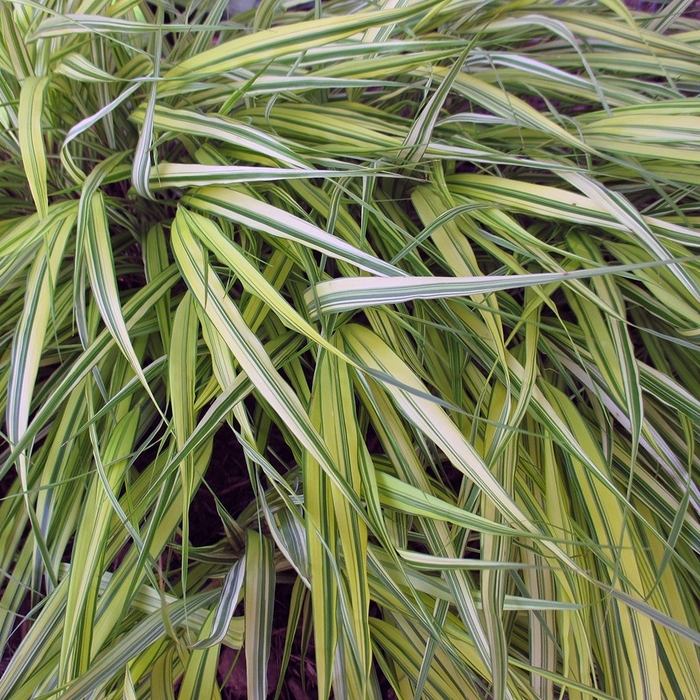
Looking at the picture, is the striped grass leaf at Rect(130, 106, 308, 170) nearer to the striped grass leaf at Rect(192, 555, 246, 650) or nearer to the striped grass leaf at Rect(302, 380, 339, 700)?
the striped grass leaf at Rect(302, 380, 339, 700)

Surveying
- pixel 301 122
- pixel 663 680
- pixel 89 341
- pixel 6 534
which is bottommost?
pixel 663 680

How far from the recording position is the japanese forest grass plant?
0.44 meters

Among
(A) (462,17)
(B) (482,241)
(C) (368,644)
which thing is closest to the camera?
(C) (368,644)

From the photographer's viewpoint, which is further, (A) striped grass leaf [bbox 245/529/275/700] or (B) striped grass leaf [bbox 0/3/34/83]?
(B) striped grass leaf [bbox 0/3/34/83]

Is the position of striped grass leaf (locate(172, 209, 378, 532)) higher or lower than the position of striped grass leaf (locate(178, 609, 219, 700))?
higher

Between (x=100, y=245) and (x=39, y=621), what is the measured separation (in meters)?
0.35

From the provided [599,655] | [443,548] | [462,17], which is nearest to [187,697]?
[443,548]

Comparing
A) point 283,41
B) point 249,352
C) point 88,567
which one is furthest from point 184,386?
point 283,41

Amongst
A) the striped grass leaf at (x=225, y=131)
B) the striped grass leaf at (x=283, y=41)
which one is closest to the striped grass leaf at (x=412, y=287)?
the striped grass leaf at (x=225, y=131)

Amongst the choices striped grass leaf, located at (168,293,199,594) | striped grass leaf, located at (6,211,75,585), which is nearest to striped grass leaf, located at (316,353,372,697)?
striped grass leaf, located at (168,293,199,594)

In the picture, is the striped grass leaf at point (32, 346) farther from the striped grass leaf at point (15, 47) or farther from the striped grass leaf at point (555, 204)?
the striped grass leaf at point (555, 204)

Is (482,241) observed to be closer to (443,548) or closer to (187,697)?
(443,548)

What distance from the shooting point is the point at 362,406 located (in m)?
0.58

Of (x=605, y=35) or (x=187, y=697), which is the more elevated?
(x=605, y=35)
